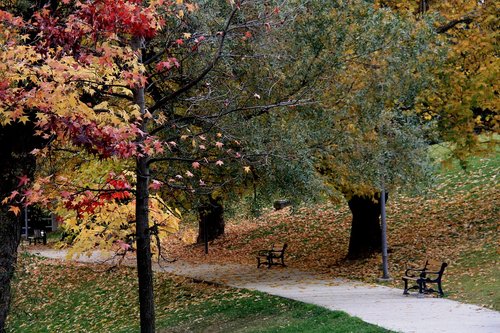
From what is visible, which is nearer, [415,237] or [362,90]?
[362,90]

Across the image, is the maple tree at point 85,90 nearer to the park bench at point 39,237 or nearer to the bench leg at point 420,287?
the bench leg at point 420,287

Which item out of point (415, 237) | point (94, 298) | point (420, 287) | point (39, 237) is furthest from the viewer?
point (39, 237)

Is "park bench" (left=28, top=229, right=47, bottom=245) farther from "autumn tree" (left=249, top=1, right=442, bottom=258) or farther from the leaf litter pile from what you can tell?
"autumn tree" (left=249, top=1, right=442, bottom=258)

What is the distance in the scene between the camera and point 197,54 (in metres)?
13.6

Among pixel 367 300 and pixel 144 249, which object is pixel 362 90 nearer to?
pixel 367 300

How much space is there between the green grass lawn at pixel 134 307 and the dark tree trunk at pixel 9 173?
244 cm

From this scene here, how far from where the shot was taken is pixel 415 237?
22531 millimetres

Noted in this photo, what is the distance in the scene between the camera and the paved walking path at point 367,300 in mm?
12352

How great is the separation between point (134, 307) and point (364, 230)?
6.84 m

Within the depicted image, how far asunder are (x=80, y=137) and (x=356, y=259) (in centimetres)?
1410

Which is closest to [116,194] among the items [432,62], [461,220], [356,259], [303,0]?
[303,0]

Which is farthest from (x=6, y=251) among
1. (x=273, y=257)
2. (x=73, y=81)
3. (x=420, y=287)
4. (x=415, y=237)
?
(x=415, y=237)

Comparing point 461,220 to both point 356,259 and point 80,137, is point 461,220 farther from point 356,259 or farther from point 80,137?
point 80,137

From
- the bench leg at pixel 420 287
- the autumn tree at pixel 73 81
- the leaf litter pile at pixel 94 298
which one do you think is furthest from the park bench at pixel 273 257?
the autumn tree at pixel 73 81
